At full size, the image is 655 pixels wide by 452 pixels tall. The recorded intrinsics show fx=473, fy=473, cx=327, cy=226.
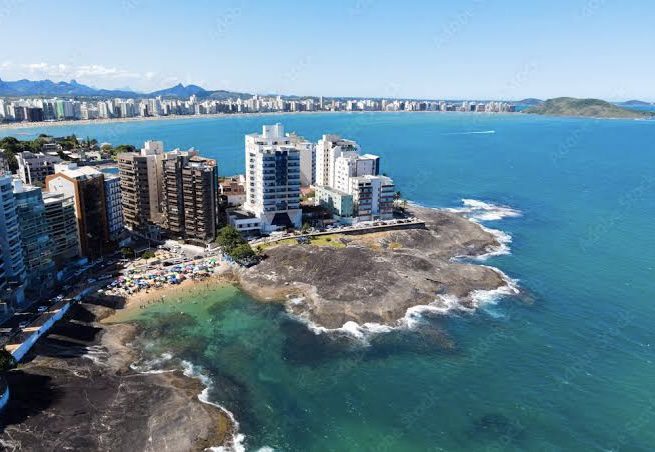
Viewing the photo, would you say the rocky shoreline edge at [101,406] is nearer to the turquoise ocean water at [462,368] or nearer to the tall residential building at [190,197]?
the turquoise ocean water at [462,368]

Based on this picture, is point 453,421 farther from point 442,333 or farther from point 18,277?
point 18,277

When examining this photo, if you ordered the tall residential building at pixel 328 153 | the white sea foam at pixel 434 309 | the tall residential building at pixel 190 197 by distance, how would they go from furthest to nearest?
the tall residential building at pixel 328 153, the tall residential building at pixel 190 197, the white sea foam at pixel 434 309

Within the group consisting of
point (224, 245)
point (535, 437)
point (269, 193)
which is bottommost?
point (535, 437)

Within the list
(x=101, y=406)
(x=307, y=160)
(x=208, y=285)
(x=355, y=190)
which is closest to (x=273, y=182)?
(x=355, y=190)

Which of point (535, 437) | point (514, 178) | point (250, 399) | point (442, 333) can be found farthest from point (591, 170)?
point (250, 399)

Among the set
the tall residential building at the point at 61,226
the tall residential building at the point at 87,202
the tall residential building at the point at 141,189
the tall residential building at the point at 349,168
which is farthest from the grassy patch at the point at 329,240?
the tall residential building at the point at 61,226

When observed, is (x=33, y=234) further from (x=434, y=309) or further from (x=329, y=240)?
(x=434, y=309)

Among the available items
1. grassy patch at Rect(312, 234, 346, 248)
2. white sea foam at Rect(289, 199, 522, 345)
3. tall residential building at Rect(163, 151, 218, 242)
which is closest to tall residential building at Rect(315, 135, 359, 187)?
grassy patch at Rect(312, 234, 346, 248)
